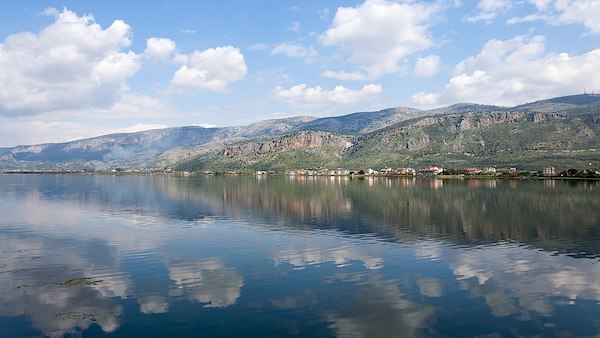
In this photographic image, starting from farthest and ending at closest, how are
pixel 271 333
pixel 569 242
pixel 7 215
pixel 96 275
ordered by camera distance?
1. pixel 7 215
2. pixel 569 242
3. pixel 96 275
4. pixel 271 333

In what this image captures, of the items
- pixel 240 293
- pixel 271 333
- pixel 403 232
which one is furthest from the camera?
pixel 403 232

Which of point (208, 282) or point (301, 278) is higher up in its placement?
point (208, 282)

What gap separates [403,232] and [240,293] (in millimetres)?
31918

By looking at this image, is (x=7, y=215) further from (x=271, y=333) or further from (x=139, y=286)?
Answer: (x=271, y=333)

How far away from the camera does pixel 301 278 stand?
113 ft

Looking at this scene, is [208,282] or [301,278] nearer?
[208,282]

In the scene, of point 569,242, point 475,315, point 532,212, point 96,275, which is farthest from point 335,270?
point 532,212

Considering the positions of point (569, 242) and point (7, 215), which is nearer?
point (569, 242)

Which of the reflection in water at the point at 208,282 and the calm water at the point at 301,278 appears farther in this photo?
the reflection in water at the point at 208,282

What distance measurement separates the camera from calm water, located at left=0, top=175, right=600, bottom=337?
24828 millimetres

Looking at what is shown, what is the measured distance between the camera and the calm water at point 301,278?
24.8m

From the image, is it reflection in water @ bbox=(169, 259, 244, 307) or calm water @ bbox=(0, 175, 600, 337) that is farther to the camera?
reflection in water @ bbox=(169, 259, 244, 307)

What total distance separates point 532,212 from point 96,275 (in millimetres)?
70911

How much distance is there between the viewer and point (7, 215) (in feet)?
250
